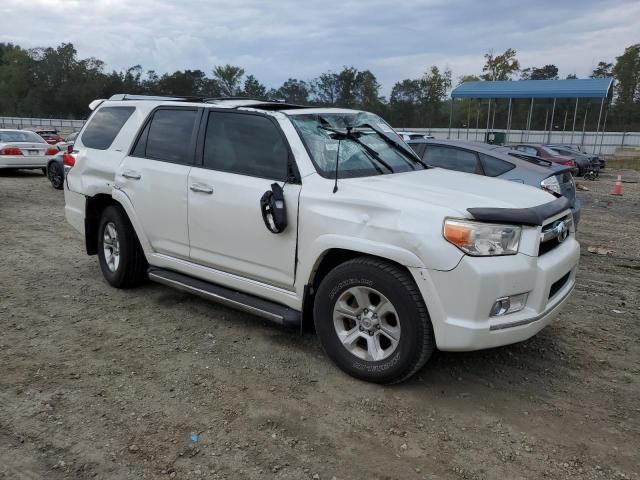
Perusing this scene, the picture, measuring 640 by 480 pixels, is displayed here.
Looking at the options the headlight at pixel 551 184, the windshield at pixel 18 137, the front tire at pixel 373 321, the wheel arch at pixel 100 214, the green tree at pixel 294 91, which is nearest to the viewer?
the front tire at pixel 373 321

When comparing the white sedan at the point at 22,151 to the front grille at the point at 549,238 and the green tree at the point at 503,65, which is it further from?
the green tree at the point at 503,65

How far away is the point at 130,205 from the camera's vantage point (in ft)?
17.2

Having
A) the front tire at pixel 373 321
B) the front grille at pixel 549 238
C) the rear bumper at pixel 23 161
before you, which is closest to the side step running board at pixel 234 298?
the front tire at pixel 373 321

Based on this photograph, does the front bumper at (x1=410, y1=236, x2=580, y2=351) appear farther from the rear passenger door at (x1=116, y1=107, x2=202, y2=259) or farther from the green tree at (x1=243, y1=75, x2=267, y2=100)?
the green tree at (x1=243, y1=75, x2=267, y2=100)

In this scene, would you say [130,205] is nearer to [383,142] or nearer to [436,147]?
[383,142]

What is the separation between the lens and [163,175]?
16.0 ft

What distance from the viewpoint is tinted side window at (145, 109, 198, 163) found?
4.86m

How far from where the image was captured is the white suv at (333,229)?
3.36 metres

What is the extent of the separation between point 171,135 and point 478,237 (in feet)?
10.1

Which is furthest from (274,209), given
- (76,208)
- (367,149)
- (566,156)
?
(566,156)

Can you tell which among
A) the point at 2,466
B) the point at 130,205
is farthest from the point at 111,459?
the point at 130,205

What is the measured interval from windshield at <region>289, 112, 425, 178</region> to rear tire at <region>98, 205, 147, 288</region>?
225 cm

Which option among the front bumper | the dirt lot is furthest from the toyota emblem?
the dirt lot

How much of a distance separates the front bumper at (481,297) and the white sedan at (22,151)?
50.4 ft
